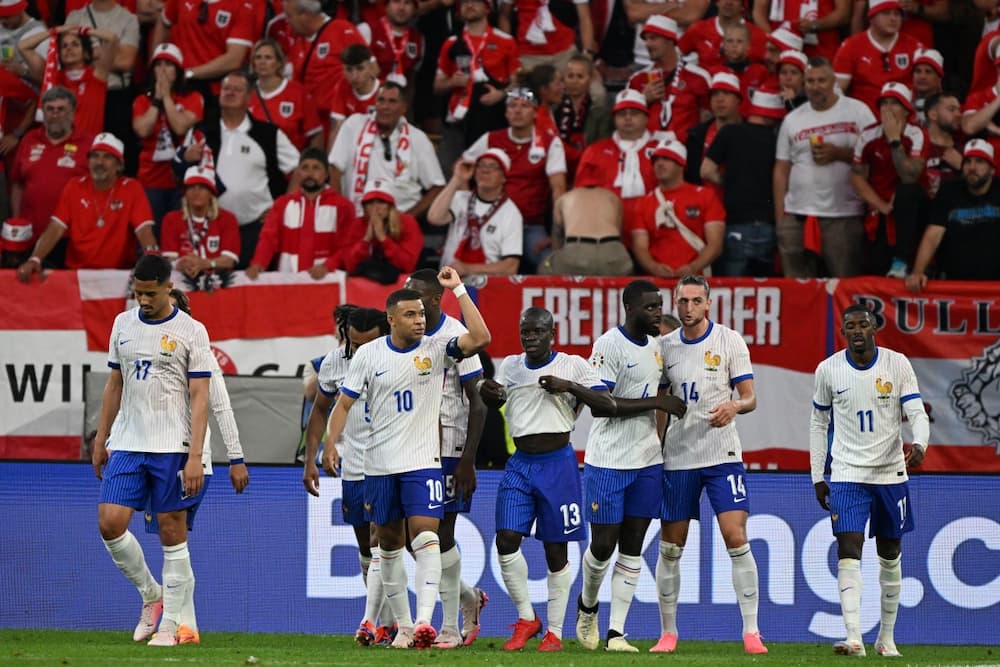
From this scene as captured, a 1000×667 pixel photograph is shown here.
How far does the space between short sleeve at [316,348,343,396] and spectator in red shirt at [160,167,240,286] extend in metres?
5.07

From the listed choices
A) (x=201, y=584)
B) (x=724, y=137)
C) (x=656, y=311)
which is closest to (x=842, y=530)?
(x=656, y=311)

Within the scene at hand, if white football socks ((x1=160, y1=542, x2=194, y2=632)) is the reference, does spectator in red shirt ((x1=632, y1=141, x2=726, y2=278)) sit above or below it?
above

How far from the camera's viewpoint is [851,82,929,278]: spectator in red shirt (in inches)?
630

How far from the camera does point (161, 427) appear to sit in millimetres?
10531

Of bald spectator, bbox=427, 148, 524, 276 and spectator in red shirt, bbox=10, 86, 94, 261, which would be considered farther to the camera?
spectator in red shirt, bbox=10, 86, 94, 261

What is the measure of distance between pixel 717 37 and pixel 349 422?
Answer: 8409 mm

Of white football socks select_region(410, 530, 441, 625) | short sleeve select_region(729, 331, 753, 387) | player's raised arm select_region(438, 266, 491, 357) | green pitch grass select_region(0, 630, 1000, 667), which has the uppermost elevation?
player's raised arm select_region(438, 266, 491, 357)

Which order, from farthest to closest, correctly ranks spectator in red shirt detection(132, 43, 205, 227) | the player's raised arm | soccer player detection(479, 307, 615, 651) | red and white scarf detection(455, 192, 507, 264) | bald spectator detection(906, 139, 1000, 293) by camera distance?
spectator in red shirt detection(132, 43, 205, 227) → red and white scarf detection(455, 192, 507, 264) → bald spectator detection(906, 139, 1000, 293) → soccer player detection(479, 307, 615, 651) → the player's raised arm

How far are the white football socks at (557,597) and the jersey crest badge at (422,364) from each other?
67.1 inches

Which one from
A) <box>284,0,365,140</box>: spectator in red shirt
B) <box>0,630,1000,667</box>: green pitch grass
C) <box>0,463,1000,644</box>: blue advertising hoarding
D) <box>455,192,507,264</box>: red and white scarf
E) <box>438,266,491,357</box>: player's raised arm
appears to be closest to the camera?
<box>0,630,1000,667</box>: green pitch grass

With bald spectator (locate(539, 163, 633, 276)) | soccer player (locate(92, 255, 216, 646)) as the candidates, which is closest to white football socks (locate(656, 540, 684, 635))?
soccer player (locate(92, 255, 216, 646))

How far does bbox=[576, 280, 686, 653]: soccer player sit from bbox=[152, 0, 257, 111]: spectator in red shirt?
8785 mm

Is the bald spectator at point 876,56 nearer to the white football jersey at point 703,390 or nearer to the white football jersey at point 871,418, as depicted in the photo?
the white football jersey at point 871,418

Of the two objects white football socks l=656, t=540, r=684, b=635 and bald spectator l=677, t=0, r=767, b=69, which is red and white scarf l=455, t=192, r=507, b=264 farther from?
white football socks l=656, t=540, r=684, b=635
